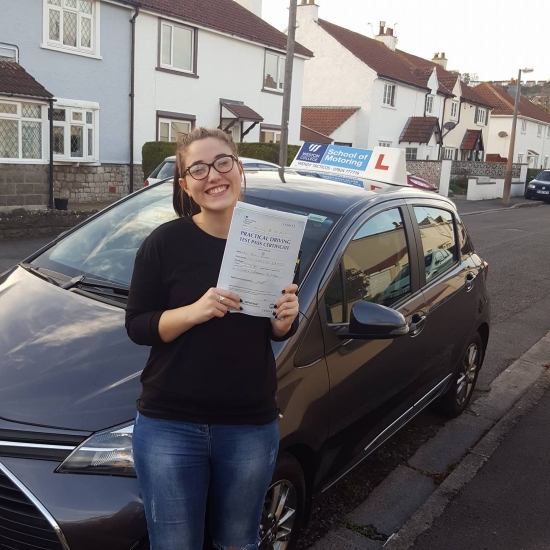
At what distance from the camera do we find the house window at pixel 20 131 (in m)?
16.5

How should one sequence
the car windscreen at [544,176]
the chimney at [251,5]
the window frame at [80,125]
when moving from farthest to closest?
the car windscreen at [544,176]
the chimney at [251,5]
the window frame at [80,125]

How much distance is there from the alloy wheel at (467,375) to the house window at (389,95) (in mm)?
31098

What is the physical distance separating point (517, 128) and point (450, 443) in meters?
52.5

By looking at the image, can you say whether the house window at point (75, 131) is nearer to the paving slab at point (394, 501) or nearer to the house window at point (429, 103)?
the paving slab at point (394, 501)

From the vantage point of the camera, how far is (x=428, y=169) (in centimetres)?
3033

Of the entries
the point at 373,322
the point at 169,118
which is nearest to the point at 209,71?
the point at 169,118

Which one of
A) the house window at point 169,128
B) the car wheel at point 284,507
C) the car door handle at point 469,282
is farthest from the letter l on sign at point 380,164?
the house window at point 169,128

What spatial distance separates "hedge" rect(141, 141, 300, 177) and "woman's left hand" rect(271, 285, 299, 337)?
16.8 m

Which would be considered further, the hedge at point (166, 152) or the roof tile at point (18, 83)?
the hedge at point (166, 152)

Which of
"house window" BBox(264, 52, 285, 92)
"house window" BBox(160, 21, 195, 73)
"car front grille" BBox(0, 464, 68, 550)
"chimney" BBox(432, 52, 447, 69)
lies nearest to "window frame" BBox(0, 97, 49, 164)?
"house window" BBox(160, 21, 195, 73)

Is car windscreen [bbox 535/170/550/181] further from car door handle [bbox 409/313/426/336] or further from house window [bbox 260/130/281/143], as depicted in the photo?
car door handle [bbox 409/313/426/336]

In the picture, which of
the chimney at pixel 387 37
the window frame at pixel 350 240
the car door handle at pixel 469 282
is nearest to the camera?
the window frame at pixel 350 240

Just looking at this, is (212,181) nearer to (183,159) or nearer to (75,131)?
(183,159)

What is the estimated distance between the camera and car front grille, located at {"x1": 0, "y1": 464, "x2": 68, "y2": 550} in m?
2.08
